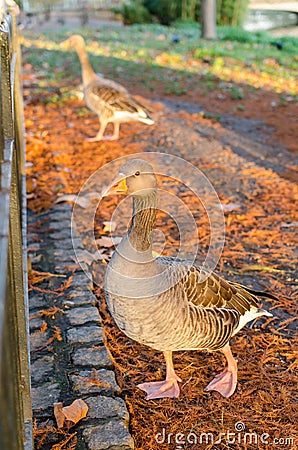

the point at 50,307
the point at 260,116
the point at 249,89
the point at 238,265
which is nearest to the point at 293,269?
the point at 238,265

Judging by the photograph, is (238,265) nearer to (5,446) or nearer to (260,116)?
(5,446)

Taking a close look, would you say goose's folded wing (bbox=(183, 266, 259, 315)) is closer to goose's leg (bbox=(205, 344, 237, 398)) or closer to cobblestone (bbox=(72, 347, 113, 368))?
goose's leg (bbox=(205, 344, 237, 398))

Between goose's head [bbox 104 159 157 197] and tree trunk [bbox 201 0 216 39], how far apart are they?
51.9 ft

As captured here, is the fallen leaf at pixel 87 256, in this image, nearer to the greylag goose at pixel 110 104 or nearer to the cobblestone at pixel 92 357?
the cobblestone at pixel 92 357

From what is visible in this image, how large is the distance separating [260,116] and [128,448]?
757 cm

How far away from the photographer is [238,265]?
4746 millimetres

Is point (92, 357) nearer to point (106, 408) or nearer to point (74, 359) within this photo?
point (74, 359)

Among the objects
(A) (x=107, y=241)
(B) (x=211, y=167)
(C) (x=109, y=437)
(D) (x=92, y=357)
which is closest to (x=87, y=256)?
(A) (x=107, y=241)

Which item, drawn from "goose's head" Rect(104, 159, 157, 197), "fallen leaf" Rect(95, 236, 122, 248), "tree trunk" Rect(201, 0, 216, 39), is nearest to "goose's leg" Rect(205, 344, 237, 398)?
A: "goose's head" Rect(104, 159, 157, 197)

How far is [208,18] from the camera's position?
1772 centimetres

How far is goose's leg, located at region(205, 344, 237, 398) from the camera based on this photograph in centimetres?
329

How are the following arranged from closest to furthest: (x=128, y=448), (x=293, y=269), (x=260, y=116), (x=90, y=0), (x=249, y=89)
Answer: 1. (x=128, y=448)
2. (x=293, y=269)
3. (x=260, y=116)
4. (x=249, y=89)
5. (x=90, y=0)

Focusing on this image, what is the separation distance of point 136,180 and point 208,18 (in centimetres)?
1607

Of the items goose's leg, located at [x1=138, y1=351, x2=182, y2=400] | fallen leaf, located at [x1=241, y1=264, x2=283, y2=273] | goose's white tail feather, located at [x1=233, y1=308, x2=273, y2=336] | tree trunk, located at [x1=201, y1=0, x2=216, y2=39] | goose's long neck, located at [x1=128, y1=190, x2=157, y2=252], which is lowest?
goose's leg, located at [x1=138, y1=351, x2=182, y2=400]
